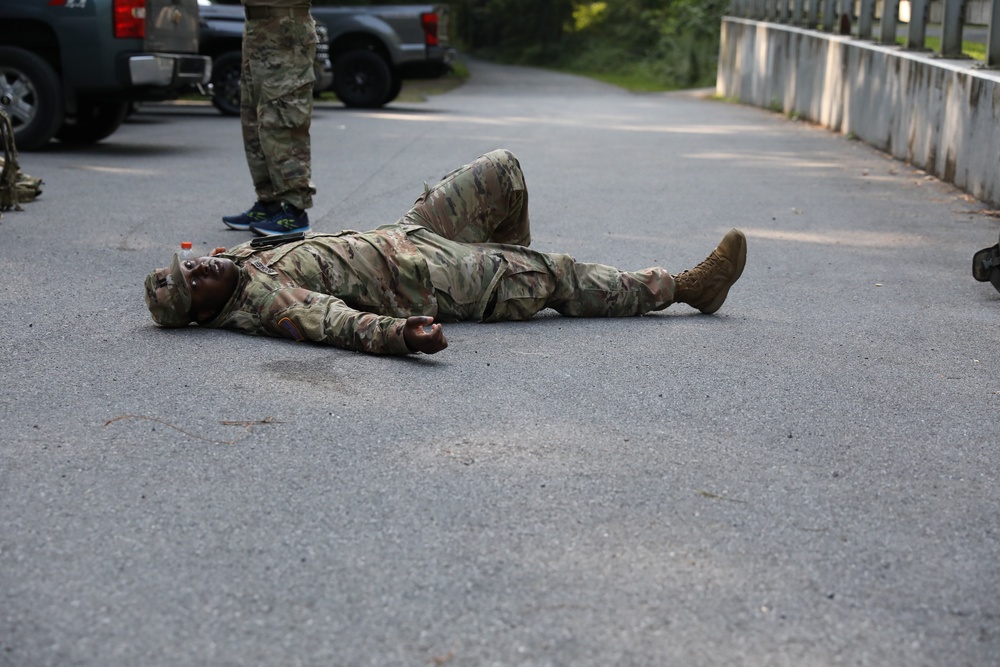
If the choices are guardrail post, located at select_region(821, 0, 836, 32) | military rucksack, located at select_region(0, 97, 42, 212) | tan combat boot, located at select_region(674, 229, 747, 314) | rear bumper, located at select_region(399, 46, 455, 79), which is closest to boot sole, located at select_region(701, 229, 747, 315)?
tan combat boot, located at select_region(674, 229, 747, 314)

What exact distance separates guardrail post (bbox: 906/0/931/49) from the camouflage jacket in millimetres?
9439

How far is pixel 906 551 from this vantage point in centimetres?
313

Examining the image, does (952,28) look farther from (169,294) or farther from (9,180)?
(169,294)

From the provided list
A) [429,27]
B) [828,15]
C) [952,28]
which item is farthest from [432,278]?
[429,27]

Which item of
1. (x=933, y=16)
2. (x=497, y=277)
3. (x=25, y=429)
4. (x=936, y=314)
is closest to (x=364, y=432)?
(x=25, y=429)

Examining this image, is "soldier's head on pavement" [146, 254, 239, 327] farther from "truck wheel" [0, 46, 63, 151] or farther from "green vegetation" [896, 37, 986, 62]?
"green vegetation" [896, 37, 986, 62]

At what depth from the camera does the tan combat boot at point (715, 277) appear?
551 centimetres

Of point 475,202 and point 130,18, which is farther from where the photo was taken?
point 130,18

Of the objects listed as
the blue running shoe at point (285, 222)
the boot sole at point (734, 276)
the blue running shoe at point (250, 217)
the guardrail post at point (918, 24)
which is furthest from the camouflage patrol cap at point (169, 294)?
the guardrail post at point (918, 24)

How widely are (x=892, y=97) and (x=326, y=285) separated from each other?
31.6 ft

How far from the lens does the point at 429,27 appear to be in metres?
19.3

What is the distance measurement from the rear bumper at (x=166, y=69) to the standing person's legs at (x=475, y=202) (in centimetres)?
656

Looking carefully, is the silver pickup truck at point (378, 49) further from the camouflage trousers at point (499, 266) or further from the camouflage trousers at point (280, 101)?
the camouflage trousers at point (499, 266)

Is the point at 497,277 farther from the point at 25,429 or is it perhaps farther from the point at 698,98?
the point at 698,98
